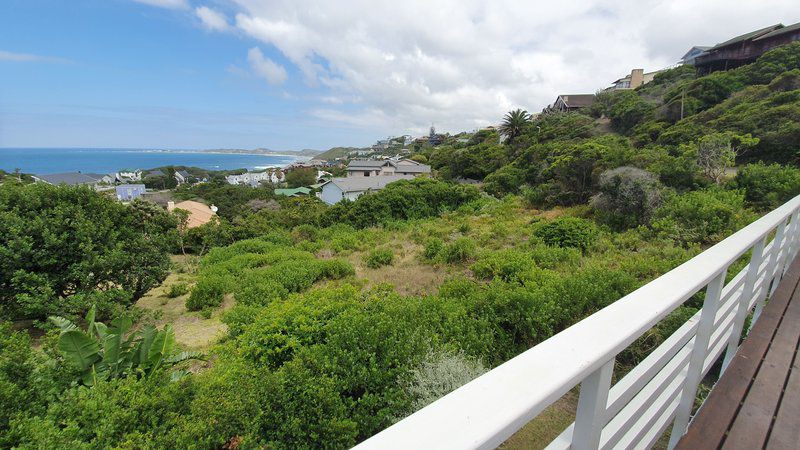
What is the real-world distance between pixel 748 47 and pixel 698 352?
49210 millimetres

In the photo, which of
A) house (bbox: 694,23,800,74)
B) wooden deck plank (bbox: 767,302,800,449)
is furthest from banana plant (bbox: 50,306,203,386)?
house (bbox: 694,23,800,74)

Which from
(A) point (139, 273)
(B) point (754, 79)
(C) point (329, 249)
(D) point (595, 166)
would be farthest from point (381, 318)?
(B) point (754, 79)

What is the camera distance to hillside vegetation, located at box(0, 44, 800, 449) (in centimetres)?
274

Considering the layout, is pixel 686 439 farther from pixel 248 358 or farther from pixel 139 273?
pixel 139 273

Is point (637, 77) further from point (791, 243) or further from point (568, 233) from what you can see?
point (791, 243)

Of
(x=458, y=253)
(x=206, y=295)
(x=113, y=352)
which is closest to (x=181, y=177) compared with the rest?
(x=206, y=295)

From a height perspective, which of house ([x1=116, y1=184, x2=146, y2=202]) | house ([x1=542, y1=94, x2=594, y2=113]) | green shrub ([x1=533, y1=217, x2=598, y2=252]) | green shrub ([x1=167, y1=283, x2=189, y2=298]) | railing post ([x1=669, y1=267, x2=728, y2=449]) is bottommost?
house ([x1=116, y1=184, x2=146, y2=202])

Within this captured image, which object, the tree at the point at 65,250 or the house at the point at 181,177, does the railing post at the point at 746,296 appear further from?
the house at the point at 181,177

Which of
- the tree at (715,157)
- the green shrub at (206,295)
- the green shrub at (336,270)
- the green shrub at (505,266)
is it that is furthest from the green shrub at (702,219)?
the green shrub at (206,295)

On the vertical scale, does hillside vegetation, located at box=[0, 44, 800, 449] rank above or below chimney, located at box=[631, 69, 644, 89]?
below

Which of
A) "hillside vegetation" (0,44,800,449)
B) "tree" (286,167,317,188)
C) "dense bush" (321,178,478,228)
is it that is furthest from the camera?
"tree" (286,167,317,188)

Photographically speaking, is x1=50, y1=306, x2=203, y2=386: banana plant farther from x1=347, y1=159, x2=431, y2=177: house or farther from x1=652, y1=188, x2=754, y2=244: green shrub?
x1=347, y1=159, x2=431, y2=177: house

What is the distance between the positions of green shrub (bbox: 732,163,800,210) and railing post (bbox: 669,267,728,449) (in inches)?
441

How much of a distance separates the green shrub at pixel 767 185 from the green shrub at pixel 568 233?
173 inches
